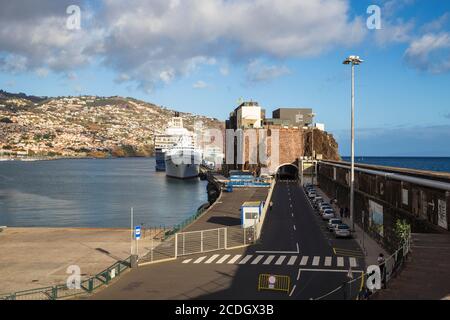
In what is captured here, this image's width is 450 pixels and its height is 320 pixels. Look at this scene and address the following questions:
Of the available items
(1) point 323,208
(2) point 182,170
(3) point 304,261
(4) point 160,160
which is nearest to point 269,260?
(3) point 304,261

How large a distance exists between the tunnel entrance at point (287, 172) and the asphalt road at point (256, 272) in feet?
239

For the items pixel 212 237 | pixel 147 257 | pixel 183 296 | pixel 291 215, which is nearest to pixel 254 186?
pixel 291 215

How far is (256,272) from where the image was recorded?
77.3 feet

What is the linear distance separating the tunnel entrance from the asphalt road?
72.8 metres

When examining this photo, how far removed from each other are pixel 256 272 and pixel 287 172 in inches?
3565

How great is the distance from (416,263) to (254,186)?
192 feet

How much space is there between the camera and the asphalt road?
65.9ft

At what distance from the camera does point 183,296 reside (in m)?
19.6

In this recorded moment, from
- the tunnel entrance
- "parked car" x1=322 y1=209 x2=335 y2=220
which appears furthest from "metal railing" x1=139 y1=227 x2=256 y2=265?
the tunnel entrance

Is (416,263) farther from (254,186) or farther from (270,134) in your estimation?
(270,134)

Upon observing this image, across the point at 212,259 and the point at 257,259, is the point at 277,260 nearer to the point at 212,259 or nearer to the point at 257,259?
the point at 257,259

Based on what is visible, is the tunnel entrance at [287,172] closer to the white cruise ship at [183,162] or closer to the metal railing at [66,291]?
the white cruise ship at [183,162]

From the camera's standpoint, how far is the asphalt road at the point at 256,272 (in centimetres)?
2008

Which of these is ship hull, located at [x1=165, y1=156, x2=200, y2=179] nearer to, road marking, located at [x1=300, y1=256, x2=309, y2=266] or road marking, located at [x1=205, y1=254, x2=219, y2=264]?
road marking, located at [x1=205, y1=254, x2=219, y2=264]
